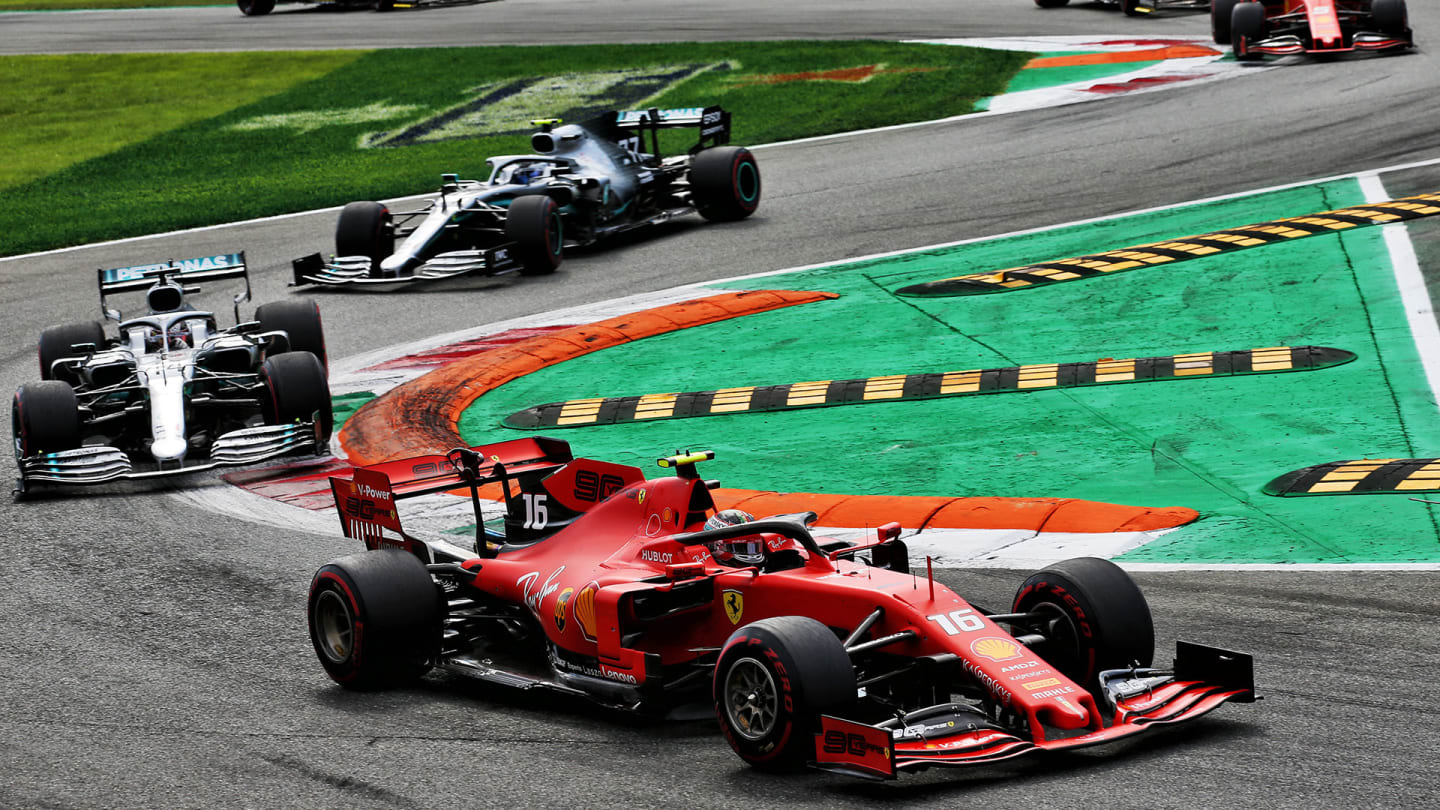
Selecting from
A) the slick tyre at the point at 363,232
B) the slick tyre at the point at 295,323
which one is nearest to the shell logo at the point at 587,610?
the slick tyre at the point at 295,323

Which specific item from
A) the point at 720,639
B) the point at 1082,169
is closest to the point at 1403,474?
the point at 720,639

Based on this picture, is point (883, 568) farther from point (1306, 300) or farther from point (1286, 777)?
point (1306, 300)

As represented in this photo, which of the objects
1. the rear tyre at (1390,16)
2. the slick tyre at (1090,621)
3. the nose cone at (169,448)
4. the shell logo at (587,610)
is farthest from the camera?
the rear tyre at (1390,16)

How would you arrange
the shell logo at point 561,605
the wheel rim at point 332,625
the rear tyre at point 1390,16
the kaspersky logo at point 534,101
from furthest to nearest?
the kaspersky logo at point 534,101, the rear tyre at point 1390,16, the wheel rim at point 332,625, the shell logo at point 561,605

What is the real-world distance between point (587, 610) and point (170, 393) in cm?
749

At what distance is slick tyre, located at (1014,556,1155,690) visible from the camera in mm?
7656

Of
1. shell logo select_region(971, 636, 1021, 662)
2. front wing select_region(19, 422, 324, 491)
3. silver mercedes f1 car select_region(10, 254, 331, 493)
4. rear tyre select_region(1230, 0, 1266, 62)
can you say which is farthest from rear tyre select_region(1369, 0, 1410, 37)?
shell logo select_region(971, 636, 1021, 662)

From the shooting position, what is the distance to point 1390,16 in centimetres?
2881

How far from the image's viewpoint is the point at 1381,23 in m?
28.9

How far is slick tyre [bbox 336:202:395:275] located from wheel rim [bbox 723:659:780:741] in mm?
15147

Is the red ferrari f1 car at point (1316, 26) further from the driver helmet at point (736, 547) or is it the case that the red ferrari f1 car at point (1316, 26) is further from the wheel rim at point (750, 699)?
the wheel rim at point (750, 699)

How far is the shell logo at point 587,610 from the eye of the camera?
A: 8.40 m

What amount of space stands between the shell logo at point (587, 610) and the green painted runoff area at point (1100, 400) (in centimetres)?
376

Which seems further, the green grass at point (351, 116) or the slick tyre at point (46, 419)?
the green grass at point (351, 116)
